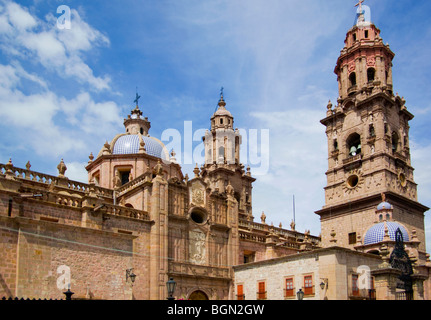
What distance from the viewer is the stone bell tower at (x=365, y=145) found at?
46656 mm

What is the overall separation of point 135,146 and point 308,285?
68.2 feet

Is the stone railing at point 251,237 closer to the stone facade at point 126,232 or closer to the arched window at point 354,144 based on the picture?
the stone facade at point 126,232

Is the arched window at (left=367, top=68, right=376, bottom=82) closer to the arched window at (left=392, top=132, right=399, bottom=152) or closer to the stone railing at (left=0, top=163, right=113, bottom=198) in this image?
the arched window at (left=392, top=132, right=399, bottom=152)

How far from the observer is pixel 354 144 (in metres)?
50.9

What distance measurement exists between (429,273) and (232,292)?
56.7 ft

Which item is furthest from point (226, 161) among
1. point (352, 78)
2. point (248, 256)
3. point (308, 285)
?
point (308, 285)

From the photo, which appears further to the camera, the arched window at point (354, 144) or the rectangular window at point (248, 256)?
the arched window at point (354, 144)

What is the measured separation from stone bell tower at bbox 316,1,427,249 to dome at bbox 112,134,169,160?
1775 cm

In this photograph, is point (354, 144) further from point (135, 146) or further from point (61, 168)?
point (61, 168)

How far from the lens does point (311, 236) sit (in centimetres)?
5141

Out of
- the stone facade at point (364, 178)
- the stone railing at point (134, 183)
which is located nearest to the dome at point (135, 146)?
the stone railing at point (134, 183)

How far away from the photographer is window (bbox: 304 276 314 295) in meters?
31.7

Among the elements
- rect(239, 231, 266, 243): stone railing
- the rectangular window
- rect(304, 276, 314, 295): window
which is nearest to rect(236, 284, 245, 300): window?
the rectangular window

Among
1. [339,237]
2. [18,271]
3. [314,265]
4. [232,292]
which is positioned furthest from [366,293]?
[18,271]
